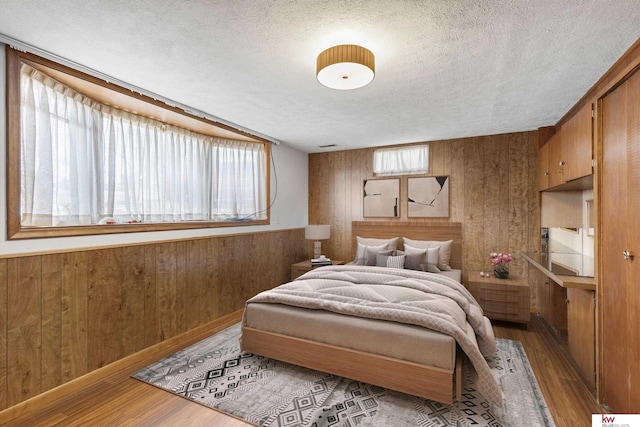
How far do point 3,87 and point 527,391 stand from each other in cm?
415

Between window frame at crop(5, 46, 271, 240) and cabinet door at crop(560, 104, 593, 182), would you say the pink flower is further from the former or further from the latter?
window frame at crop(5, 46, 271, 240)

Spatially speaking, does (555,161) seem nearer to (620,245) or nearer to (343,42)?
(620,245)

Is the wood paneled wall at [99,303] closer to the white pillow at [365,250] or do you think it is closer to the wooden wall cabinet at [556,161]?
the white pillow at [365,250]

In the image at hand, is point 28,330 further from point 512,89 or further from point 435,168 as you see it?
point 435,168

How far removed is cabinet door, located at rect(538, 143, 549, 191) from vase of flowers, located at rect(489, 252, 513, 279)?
0.94 meters

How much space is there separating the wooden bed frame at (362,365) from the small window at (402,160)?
3.01 metres

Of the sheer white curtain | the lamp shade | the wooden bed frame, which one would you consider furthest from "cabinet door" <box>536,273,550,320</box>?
the sheer white curtain

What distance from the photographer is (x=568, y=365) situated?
2.46 m

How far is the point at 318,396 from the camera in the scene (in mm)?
2072

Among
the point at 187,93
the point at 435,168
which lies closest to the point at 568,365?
the point at 435,168

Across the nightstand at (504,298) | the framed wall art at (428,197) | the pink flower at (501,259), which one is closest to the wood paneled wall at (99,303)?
the framed wall art at (428,197)

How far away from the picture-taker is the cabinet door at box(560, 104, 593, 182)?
2193mm

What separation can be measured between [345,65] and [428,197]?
302cm

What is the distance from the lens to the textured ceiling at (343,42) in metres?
1.53
